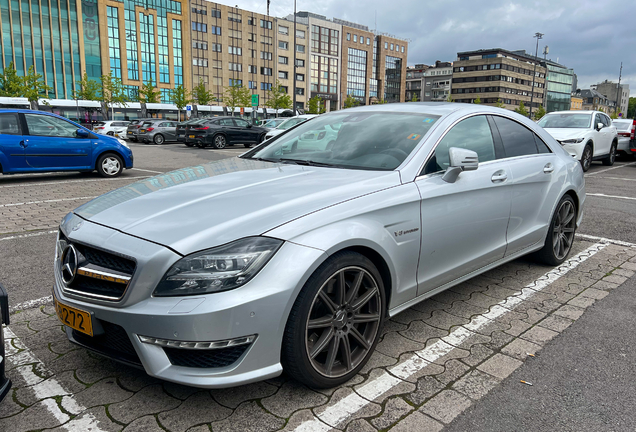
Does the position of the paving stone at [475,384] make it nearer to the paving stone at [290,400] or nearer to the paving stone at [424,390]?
the paving stone at [424,390]

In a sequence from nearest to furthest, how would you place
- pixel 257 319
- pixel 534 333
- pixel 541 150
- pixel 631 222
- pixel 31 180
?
pixel 257 319
pixel 534 333
pixel 541 150
pixel 631 222
pixel 31 180

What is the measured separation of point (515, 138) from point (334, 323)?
100 inches

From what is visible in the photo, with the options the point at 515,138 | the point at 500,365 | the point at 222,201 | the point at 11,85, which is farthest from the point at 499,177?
the point at 11,85

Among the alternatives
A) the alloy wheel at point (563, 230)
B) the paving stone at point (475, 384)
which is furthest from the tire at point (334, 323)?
the alloy wheel at point (563, 230)

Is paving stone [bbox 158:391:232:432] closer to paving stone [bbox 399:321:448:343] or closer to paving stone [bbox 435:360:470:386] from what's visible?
paving stone [bbox 435:360:470:386]

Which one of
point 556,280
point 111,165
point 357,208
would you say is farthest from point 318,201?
point 111,165

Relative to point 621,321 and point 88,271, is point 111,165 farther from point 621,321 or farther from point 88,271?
point 621,321

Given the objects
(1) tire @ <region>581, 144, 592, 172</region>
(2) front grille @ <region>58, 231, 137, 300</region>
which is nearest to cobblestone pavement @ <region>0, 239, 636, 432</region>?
(2) front grille @ <region>58, 231, 137, 300</region>

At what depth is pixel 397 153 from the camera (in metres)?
3.16

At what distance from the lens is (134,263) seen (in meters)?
2.16

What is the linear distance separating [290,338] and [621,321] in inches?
104

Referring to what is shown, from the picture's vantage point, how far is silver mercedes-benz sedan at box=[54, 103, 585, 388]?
83.8 inches

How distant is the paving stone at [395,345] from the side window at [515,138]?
1759mm

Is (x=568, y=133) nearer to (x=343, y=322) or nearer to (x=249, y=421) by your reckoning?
(x=343, y=322)
